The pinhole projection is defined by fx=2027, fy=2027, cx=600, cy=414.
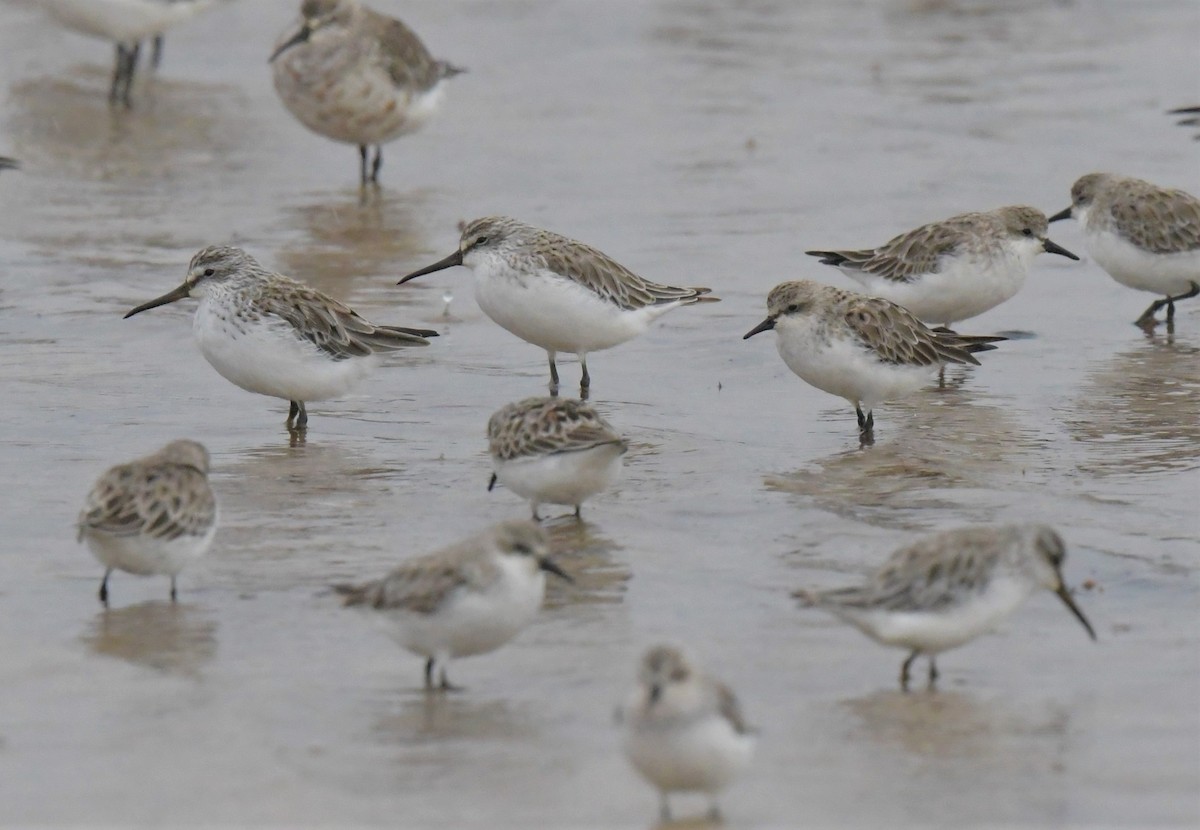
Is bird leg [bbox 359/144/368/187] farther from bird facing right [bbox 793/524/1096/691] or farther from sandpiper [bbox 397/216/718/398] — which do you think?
bird facing right [bbox 793/524/1096/691]

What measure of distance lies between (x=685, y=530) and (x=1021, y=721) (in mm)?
2684

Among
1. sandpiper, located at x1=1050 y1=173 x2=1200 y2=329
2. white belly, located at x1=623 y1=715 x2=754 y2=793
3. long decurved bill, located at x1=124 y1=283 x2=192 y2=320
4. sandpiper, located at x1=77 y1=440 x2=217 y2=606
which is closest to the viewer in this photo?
white belly, located at x1=623 y1=715 x2=754 y2=793

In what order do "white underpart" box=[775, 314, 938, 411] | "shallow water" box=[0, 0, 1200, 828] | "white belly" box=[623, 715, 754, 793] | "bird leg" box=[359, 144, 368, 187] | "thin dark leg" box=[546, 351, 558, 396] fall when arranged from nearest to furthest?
"white belly" box=[623, 715, 754, 793] < "shallow water" box=[0, 0, 1200, 828] < "white underpart" box=[775, 314, 938, 411] < "thin dark leg" box=[546, 351, 558, 396] < "bird leg" box=[359, 144, 368, 187]

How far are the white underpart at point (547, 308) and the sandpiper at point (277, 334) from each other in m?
0.54

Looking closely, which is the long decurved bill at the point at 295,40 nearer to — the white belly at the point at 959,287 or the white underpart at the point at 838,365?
the white belly at the point at 959,287

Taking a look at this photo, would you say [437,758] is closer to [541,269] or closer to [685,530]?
[685,530]

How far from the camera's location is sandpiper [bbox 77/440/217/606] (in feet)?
27.9

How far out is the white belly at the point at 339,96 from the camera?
1744cm

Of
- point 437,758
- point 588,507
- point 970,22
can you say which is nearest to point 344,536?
point 588,507

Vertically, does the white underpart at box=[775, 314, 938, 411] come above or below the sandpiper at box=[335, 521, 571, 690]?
above

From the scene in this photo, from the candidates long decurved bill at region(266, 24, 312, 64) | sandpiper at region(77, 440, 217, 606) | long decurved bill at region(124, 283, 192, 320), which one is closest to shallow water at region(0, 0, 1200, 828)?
sandpiper at region(77, 440, 217, 606)

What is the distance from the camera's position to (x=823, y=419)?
12.1 m

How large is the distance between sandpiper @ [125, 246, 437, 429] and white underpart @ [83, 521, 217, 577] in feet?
8.80

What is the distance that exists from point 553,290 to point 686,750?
596cm
